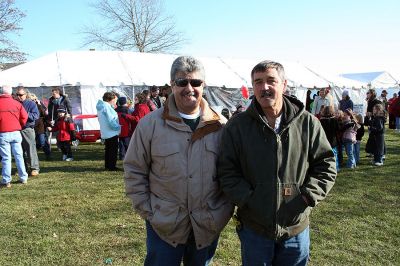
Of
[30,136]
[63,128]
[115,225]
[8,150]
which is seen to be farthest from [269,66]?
[63,128]

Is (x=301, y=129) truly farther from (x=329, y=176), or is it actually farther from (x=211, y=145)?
(x=211, y=145)

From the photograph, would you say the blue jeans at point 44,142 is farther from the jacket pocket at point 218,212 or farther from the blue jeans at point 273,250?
the blue jeans at point 273,250

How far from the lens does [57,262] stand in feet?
13.6

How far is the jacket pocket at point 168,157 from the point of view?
8.02ft

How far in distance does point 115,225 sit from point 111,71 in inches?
452

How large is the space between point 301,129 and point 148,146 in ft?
3.17

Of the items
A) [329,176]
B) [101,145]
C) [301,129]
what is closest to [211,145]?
[301,129]

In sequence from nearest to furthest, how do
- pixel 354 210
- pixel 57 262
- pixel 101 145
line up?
pixel 57 262 → pixel 354 210 → pixel 101 145

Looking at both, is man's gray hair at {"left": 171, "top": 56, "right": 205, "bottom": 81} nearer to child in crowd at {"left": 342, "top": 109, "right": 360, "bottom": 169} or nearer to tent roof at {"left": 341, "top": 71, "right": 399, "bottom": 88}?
child in crowd at {"left": 342, "top": 109, "right": 360, "bottom": 169}

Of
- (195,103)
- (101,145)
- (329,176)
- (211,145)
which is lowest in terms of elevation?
(101,145)

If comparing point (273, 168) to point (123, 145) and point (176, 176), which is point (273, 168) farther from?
point (123, 145)

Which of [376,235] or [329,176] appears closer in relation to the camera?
[329,176]

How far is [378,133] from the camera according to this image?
9.46 m

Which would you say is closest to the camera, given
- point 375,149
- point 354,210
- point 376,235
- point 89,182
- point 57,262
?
point 57,262
